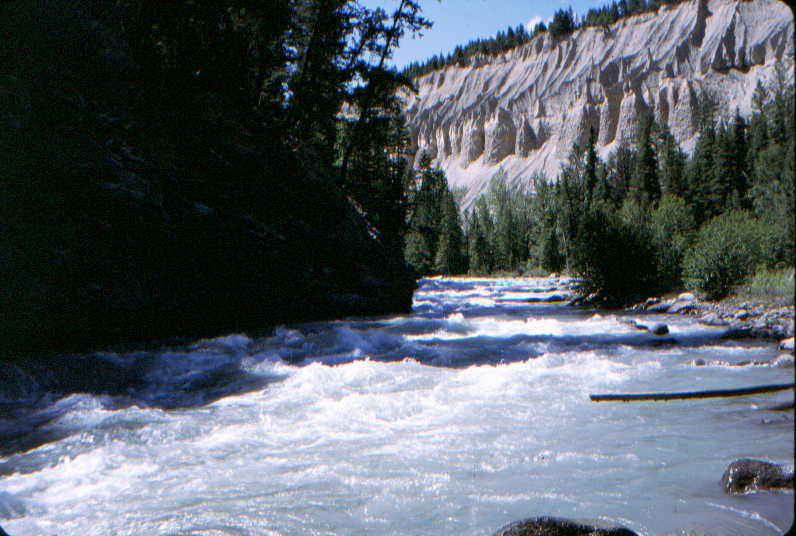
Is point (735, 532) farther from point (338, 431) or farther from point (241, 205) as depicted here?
point (241, 205)

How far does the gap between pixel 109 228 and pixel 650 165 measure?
45574mm

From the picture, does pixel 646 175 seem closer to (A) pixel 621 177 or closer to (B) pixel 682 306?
(A) pixel 621 177

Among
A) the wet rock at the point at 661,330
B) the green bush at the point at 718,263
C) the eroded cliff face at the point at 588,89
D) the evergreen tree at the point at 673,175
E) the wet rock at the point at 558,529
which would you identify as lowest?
the wet rock at the point at 661,330

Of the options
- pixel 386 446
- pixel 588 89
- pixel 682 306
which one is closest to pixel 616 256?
pixel 682 306

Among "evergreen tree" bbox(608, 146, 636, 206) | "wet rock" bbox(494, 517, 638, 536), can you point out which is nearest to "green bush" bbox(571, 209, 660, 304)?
"wet rock" bbox(494, 517, 638, 536)

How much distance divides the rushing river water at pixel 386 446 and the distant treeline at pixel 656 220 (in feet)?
2.14

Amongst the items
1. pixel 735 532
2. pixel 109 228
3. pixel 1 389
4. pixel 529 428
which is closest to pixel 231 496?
pixel 529 428

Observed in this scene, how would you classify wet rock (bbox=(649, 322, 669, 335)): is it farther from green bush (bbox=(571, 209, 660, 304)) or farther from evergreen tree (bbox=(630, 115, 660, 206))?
evergreen tree (bbox=(630, 115, 660, 206))

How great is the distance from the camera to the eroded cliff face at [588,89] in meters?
80.0

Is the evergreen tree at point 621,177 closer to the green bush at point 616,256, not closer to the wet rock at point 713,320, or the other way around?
the green bush at point 616,256

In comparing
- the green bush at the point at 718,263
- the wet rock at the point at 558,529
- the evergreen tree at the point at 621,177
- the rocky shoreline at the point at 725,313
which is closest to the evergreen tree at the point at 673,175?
the evergreen tree at the point at 621,177

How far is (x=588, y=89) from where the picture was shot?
92.1 metres

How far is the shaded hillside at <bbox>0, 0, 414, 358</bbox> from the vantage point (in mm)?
8273

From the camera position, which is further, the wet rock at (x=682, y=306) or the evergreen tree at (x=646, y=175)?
the evergreen tree at (x=646, y=175)
